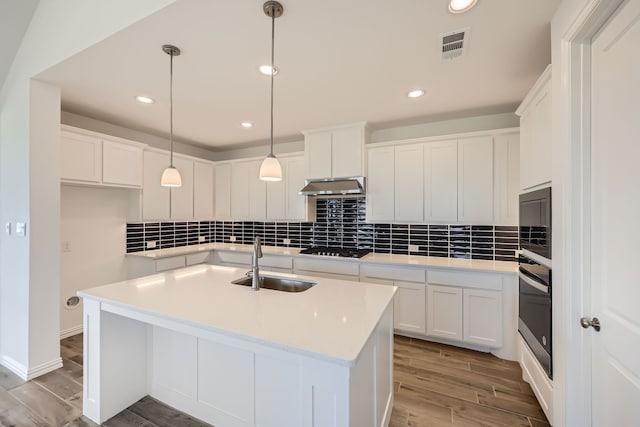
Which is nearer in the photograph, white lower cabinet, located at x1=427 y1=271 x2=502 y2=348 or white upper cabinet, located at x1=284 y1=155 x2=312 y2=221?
white lower cabinet, located at x1=427 y1=271 x2=502 y2=348

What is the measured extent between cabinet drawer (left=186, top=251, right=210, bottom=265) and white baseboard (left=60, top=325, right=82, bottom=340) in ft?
4.35

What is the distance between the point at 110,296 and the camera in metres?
1.69

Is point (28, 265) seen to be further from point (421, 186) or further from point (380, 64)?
point (421, 186)

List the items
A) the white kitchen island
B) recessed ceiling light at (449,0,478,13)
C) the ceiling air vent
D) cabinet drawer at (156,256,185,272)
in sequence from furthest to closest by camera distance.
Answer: cabinet drawer at (156,256,185,272)
the ceiling air vent
recessed ceiling light at (449,0,478,13)
the white kitchen island

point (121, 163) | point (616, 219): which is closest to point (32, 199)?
point (121, 163)

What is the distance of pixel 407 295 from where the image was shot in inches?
115

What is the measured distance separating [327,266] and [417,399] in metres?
1.61

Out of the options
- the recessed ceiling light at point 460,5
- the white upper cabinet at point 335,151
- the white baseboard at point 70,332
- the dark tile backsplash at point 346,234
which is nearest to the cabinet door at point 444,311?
the dark tile backsplash at point 346,234

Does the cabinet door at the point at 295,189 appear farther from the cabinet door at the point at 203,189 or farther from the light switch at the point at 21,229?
the light switch at the point at 21,229

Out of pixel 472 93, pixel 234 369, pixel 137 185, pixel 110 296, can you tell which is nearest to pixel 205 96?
pixel 137 185

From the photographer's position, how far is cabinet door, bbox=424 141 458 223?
296 centimetres

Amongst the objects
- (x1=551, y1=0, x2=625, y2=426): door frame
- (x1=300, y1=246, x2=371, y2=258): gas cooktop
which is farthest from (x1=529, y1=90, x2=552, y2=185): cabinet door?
(x1=300, y1=246, x2=371, y2=258): gas cooktop

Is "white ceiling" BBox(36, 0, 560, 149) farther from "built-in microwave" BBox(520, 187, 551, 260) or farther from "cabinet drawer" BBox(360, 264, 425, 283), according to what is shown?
"cabinet drawer" BBox(360, 264, 425, 283)

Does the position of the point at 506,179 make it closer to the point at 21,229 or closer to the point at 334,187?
the point at 334,187
